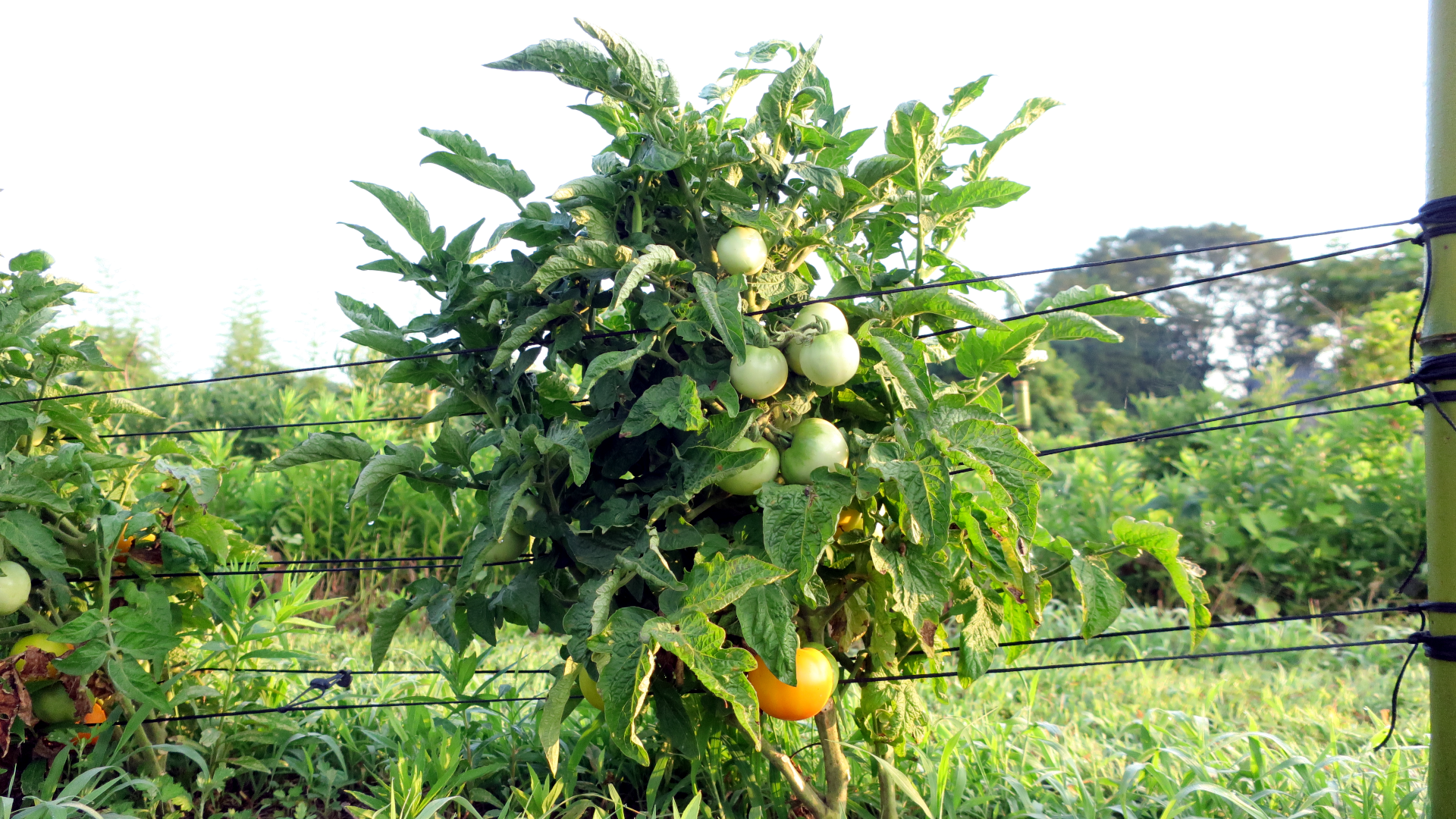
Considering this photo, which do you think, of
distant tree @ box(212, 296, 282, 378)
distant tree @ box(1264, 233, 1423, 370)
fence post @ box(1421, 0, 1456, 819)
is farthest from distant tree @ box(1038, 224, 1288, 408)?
fence post @ box(1421, 0, 1456, 819)

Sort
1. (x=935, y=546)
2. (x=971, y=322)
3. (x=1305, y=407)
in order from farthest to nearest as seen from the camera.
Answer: (x=1305, y=407), (x=971, y=322), (x=935, y=546)

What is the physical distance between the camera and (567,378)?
160cm

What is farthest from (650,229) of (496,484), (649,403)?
(496,484)

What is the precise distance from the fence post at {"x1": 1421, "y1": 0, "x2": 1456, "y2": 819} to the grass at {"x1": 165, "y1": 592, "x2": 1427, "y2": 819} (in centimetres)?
23

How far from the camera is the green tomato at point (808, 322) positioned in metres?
1.37

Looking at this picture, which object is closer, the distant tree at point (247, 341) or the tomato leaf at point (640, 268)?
the tomato leaf at point (640, 268)

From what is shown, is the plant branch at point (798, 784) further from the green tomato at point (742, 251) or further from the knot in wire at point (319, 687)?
the knot in wire at point (319, 687)

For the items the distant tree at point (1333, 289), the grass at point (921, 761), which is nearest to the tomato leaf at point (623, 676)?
the grass at point (921, 761)

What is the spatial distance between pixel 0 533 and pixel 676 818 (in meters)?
1.33

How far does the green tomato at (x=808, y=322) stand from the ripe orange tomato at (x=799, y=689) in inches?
17.6

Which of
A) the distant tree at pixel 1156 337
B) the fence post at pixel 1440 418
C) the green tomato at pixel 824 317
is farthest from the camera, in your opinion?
the distant tree at pixel 1156 337

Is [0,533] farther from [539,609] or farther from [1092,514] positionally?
[1092,514]

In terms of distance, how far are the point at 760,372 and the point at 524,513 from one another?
450mm

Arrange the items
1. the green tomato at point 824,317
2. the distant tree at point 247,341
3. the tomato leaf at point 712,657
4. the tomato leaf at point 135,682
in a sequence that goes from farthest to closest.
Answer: the distant tree at point 247,341
the tomato leaf at point 135,682
the green tomato at point 824,317
the tomato leaf at point 712,657
